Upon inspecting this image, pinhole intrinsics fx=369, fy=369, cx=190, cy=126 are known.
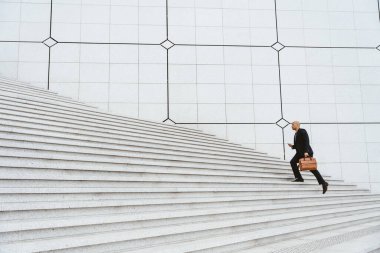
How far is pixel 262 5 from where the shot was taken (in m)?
7.94

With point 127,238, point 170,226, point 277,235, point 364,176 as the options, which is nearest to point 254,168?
point 277,235

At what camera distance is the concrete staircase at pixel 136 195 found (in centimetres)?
234

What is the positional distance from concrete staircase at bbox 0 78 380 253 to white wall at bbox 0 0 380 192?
200 centimetres

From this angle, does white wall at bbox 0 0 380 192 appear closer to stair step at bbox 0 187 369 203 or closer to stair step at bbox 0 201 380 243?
stair step at bbox 0 187 369 203

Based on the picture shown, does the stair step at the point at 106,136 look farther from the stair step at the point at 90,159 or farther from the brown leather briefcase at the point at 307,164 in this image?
the brown leather briefcase at the point at 307,164

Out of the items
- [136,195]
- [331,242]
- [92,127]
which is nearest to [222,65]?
[92,127]

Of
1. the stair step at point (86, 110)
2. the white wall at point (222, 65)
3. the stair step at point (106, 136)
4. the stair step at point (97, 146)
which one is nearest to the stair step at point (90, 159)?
the stair step at point (97, 146)

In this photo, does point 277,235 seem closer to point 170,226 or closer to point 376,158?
point 170,226

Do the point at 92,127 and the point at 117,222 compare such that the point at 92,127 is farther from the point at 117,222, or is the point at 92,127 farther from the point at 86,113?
the point at 117,222

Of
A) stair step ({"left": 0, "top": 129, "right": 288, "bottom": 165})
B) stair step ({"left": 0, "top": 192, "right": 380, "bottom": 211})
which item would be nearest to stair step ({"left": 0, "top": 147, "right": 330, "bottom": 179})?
stair step ({"left": 0, "top": 129, "right": 288, "bottom": 165})

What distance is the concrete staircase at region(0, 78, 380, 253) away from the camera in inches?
92.2

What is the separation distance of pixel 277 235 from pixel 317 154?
476 centimetres

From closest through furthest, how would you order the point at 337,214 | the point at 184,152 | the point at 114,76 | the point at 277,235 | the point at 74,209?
the point at 74,209 → the point at 277,235 → the point at 337,214 → the point at 184,152 → the point at 114,76

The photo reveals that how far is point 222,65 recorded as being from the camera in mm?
7547
